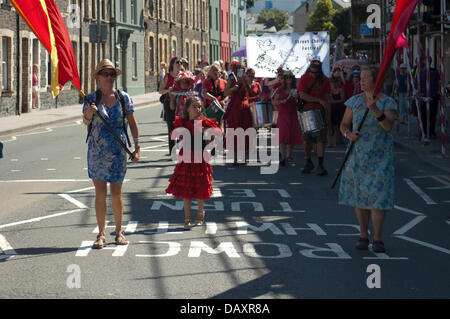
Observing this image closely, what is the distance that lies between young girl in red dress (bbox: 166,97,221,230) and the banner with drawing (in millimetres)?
14883

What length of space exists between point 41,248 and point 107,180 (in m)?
0.86

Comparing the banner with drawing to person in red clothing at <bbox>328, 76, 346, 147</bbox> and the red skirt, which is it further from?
the red skirt

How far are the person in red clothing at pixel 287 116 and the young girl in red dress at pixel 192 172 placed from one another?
5.87m

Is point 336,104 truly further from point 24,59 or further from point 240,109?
point 24,59

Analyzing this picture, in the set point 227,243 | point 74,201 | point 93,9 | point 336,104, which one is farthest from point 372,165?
point 93,9

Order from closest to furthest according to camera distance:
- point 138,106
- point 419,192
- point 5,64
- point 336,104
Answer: point 419,192 → point 336,104 → point 5,64 → point 138,106

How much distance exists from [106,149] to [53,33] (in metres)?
1.32

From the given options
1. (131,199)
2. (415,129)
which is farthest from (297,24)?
(131,199)

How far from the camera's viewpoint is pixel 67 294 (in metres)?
6.33

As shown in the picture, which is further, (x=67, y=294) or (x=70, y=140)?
(x=70, y=140)

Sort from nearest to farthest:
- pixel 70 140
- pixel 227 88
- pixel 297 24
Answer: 1. pixel 227 88
2. pixel 70 140
3. pixel 297 24

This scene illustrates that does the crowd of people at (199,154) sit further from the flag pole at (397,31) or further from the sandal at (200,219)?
the flag pole at (397,31)

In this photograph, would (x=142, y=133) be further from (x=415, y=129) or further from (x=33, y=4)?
(x=33, y=4)

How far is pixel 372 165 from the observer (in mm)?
8094
